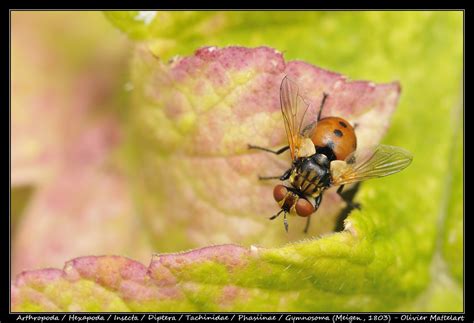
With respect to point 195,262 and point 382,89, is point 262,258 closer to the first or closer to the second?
point 195,262

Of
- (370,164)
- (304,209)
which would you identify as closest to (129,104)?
(304,209)

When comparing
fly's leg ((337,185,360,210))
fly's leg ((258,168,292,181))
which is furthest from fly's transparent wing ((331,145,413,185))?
fly's leg ((258,168,292,181))

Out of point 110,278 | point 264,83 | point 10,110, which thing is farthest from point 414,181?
point 10,110

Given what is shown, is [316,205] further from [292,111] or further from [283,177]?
[292,111]

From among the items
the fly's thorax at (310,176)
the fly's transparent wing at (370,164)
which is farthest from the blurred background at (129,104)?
the fly's thorax at (310,176)

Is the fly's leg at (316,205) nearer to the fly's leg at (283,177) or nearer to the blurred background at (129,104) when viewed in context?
the fly's leg at (283,177)
